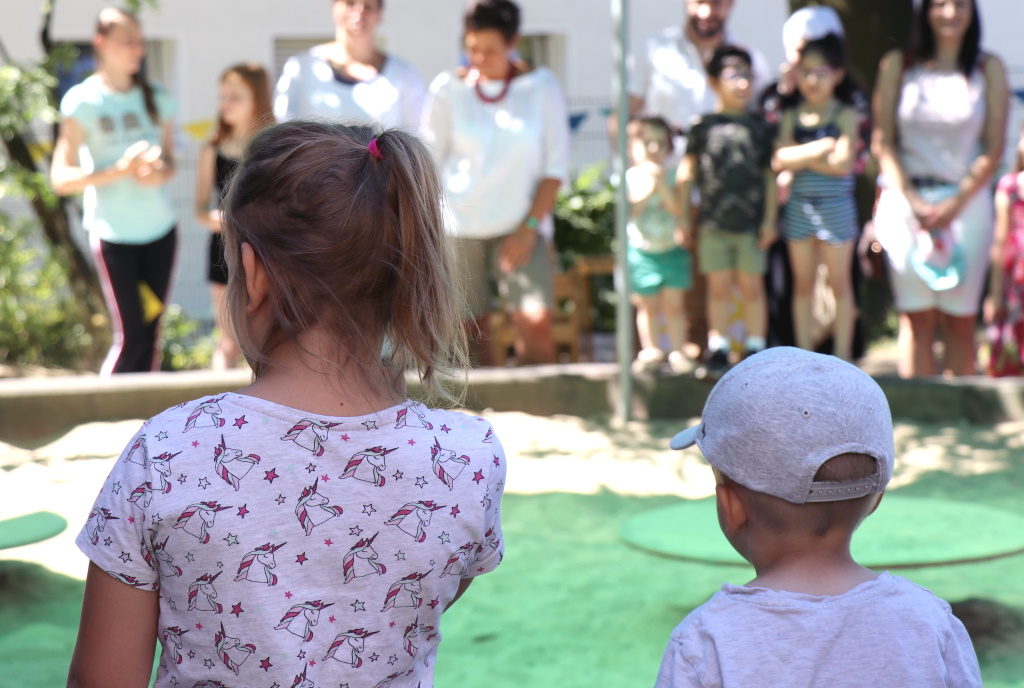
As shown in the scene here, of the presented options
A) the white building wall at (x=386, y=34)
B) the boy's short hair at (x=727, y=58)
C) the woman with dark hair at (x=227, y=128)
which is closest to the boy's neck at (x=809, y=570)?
the boy's short hair at (x=727, y=58)

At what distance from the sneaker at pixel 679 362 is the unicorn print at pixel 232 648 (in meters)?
Result: 5.68

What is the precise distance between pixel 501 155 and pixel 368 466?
5437 millimetres

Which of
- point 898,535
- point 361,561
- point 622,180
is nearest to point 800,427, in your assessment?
point 361,561

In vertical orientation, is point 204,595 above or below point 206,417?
below

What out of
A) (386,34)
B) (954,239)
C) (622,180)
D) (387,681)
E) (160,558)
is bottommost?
(954,239)

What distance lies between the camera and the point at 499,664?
3.75 meters

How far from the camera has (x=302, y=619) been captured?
1.78m

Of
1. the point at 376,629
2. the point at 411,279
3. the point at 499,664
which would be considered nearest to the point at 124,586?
the point at 376,629

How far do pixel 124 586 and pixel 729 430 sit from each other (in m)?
0.80

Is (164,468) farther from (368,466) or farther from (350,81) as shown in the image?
(350,81)

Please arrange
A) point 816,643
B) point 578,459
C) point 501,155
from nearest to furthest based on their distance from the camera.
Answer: point 816,643 < point 578,459 < point 501,155

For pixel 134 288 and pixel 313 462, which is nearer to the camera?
pixel 313 462

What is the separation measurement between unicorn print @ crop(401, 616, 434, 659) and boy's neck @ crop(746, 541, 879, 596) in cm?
46

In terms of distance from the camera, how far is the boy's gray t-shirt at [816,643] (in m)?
1.68
